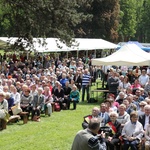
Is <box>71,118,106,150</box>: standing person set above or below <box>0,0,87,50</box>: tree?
below

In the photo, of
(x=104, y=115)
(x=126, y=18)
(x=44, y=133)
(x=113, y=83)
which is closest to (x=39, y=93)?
(x=44, y=133)

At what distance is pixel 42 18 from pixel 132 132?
12921 millimetres

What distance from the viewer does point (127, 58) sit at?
15.3 meters

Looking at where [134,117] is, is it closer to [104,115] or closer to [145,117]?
[145,117]

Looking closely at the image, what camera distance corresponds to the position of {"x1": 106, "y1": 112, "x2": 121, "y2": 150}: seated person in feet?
25.5

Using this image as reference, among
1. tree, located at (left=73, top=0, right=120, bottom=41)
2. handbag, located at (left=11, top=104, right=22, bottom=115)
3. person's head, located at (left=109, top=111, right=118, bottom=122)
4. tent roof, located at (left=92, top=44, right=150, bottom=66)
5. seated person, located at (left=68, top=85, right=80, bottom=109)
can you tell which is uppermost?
tree, located at (left=73, top=0, right=120, bottom=41)

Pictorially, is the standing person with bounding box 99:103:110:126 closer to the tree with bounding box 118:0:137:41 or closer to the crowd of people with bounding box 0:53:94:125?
the crowd of people with bounding box 0:53:94:125

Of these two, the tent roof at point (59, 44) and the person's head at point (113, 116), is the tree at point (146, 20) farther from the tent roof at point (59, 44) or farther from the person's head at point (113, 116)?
the person's head at point (113, 116)

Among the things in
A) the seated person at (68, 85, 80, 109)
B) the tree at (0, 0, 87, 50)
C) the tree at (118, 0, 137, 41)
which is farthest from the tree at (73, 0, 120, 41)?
the seated person at (68, 85, 80, 109)

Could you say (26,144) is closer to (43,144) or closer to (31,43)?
(43,144)

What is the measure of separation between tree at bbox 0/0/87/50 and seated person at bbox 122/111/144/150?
12529 mm

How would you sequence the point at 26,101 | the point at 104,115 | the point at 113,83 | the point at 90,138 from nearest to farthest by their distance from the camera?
the point at 90,138, the point at 104,115, the point at 26,101, the point at 113,83

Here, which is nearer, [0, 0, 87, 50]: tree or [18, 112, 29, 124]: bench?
[18, 112, 29, 124]: bench

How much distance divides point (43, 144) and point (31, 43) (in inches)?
472
